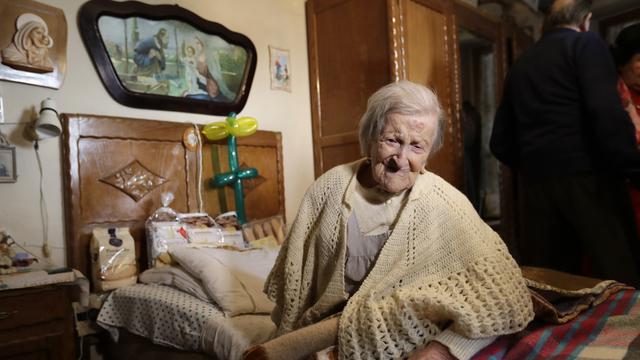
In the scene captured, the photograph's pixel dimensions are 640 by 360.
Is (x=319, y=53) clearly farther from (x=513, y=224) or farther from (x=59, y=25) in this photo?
(x=513, y=224)

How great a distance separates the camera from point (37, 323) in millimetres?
1521

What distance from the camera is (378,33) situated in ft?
8.31

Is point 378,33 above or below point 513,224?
above

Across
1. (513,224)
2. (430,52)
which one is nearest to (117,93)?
(430,52)

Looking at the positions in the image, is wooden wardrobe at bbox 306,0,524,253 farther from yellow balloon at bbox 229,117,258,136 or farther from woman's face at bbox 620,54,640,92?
woman's face at bbox 620,54,640,92

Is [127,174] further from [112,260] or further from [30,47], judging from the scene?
[30,47]

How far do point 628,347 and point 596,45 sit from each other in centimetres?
128

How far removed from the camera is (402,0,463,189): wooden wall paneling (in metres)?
2.56

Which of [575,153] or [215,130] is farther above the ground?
[215,130]

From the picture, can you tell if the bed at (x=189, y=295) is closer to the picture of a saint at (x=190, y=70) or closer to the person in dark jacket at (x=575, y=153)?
the picture of a saint at (x=190, y=70)

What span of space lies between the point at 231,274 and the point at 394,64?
152cm

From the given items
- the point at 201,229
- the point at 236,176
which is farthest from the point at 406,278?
the point at 236,176

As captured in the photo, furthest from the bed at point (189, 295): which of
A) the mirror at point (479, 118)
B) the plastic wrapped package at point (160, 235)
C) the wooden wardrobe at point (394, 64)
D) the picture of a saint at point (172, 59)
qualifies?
the mirror at point (479, 118)

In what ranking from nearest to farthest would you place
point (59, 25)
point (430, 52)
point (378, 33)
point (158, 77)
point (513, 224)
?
point (59, 25), point (158, 77), point (378, 33), point (430, 52), point (513, 224)
